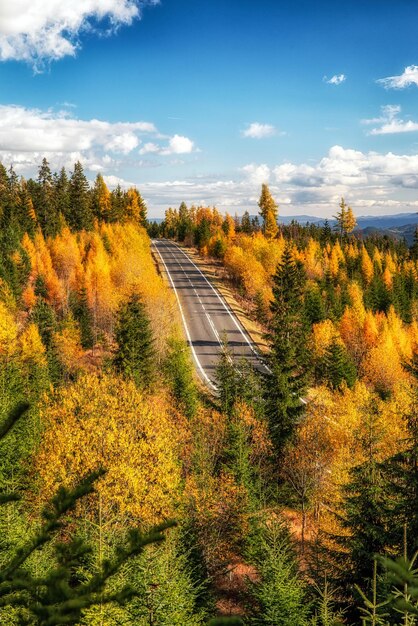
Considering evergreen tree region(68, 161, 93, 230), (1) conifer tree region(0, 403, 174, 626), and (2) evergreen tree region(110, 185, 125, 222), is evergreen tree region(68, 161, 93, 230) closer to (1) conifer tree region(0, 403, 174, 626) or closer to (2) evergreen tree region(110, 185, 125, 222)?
(2) evergreen tree region(110, 185, 125, 222)

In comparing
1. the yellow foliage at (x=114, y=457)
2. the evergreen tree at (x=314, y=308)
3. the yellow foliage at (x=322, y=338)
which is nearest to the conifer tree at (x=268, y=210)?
the evergreen tree at (x=314, y=308)

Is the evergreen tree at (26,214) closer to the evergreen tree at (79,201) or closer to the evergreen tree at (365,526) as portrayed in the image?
the evergreen tree at (79,201)

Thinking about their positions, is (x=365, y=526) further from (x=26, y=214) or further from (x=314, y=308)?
(x=26, y=214)

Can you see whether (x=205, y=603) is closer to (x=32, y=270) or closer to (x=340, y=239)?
(x=32, y=270)

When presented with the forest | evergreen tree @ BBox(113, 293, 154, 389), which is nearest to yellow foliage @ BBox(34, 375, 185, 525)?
the forest

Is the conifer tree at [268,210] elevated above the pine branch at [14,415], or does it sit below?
above

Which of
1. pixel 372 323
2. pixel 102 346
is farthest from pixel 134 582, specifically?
pixel 372 323

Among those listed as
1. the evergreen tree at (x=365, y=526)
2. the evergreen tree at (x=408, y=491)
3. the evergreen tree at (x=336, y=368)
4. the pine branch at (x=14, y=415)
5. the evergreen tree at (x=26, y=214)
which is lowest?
the evergreen tree at (x=336, y=368)
